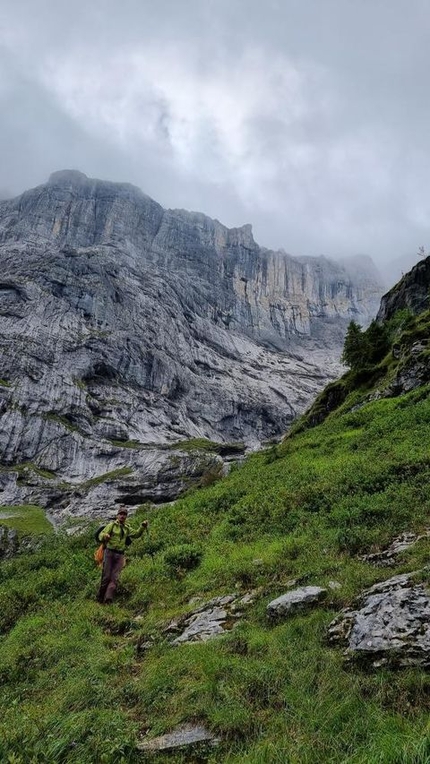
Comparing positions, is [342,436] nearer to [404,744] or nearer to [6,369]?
[404,744]

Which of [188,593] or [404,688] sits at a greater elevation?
[404,688]

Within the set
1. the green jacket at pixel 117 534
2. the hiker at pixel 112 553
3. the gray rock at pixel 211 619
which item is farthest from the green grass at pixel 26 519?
the gray rock at pixel 211 619

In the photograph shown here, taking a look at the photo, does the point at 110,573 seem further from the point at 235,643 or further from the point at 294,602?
the point at 294,602

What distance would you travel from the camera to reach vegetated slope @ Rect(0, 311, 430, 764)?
5.77m

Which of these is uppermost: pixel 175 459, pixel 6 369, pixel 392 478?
pixel 6 369

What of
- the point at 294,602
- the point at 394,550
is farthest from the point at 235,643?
the point at 394,550

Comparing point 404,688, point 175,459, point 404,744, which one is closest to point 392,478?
point 404,688

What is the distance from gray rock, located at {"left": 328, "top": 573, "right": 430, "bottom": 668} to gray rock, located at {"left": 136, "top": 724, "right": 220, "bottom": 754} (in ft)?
7.56

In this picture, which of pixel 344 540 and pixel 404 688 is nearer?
pixel 404 688

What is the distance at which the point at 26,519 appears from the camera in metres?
72.4

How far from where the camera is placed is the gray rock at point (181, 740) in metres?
5.91

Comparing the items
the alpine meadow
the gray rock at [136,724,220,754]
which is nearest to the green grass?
the alpine meadow

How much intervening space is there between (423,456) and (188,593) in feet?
30.3

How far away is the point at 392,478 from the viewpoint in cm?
1539
